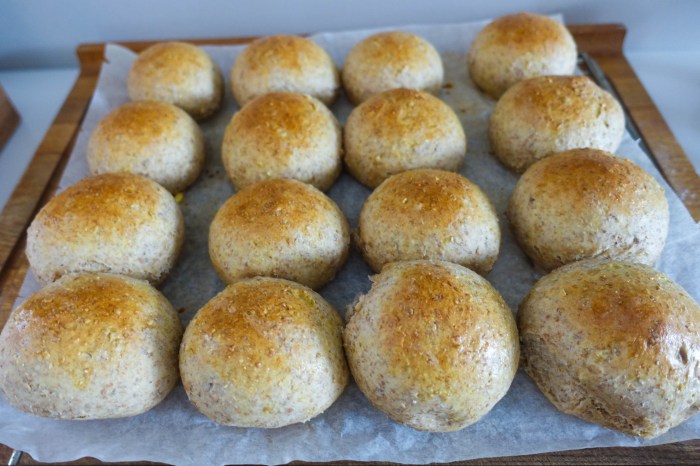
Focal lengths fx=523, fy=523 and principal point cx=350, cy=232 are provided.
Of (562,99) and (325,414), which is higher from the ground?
(562,99)

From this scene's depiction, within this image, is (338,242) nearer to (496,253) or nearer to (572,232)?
(496,253)

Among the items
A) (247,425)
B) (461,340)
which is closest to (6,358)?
(247,425)

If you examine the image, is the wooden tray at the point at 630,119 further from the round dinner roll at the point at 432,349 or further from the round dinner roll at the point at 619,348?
the round dinner roll at the point at 432,349

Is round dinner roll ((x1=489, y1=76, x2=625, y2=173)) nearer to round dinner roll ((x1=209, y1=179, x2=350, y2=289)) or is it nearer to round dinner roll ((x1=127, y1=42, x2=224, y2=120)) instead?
round dinner roll ((x1=209, y1=179, x2=350, y2=289))

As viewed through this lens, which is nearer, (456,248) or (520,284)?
(456,248)

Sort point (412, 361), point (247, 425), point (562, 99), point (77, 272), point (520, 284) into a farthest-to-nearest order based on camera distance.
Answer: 1. point (562, 99)
2. point (520, 284)
3. point (77, 272)
4. point (247, 425)
5. point (412, 361)

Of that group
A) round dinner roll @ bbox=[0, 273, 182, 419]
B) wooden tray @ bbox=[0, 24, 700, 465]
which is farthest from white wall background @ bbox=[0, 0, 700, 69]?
round dinner roll @ bbox=[0, 273, 182, 419]
